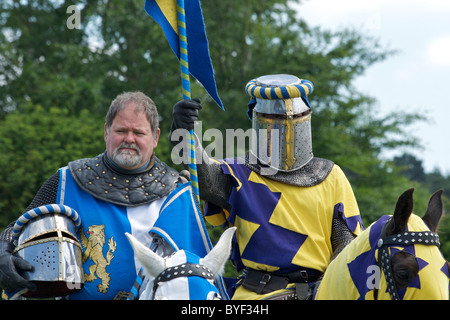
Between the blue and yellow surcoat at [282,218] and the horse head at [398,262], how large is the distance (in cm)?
99

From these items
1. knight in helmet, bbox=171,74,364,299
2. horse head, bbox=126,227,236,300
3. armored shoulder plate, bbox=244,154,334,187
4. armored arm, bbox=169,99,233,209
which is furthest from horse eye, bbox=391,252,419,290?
armored arm, bbox=169,99,233,209

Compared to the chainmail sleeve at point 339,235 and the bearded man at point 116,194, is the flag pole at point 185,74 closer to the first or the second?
the bearded man at point 116,194

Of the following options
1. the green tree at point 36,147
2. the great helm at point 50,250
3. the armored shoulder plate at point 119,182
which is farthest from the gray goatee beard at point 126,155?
the green tree at point 36,147

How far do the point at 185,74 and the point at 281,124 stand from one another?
78cm

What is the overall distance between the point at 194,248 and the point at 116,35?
13.3 metres

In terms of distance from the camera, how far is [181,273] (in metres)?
3.64

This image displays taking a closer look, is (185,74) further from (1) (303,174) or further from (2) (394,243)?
(2) (394,243)

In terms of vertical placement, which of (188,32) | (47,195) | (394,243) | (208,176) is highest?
(188,32)

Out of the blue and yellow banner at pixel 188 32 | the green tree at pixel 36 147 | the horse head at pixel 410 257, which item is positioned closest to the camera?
the horse head at pixel 410 257

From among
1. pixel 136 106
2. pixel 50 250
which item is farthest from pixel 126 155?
pixel 50 250

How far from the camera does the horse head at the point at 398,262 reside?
3.56m

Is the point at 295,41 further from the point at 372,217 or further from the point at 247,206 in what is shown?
the point at 247,206

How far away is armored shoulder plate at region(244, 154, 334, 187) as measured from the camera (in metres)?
5.14
